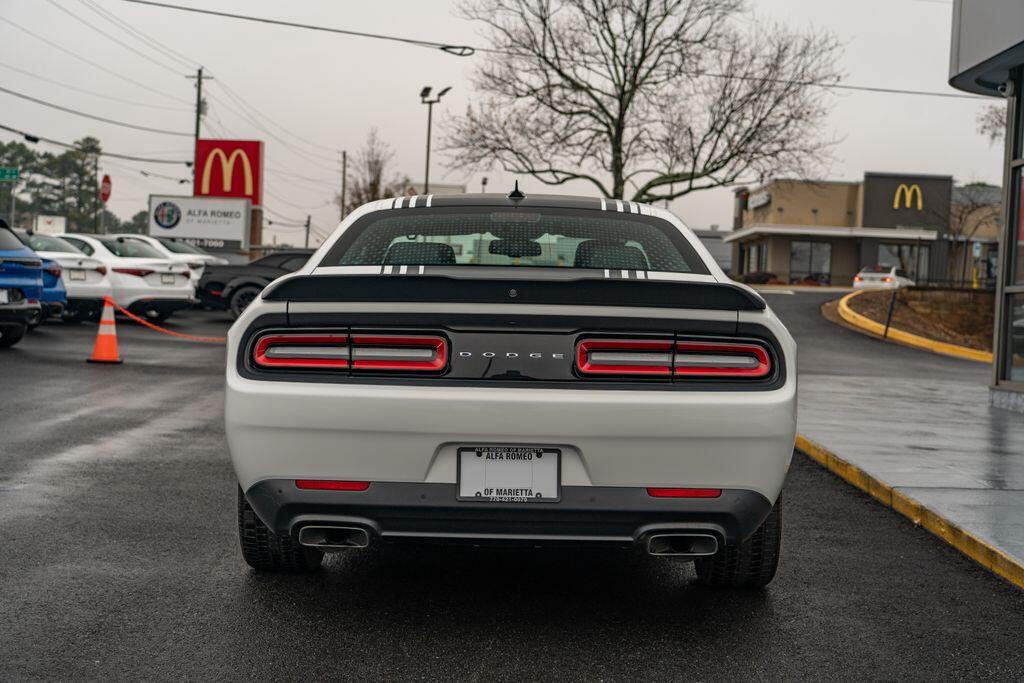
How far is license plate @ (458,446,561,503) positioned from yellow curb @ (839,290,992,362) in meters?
19.6

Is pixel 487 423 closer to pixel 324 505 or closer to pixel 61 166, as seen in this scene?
pixel 324 505

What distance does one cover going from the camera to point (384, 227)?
16.0 ft

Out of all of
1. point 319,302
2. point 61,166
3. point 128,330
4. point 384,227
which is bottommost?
point 128,330

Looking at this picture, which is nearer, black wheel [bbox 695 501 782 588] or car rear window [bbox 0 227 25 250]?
black wheel [bbox 695 501 782 588]

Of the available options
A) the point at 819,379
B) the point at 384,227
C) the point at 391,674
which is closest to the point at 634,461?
the point at 391,674

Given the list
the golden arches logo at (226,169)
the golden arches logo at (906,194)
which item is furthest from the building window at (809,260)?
the golden arches logo at (226,169)

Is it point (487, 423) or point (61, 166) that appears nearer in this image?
point (487, 423)

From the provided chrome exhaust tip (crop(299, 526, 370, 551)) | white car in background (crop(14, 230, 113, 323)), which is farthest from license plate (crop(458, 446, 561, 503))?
white car in background (crop(14, 230, 113, 323))

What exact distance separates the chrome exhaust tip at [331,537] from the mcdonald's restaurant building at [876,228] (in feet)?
181

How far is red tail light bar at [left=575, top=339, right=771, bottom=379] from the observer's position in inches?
142

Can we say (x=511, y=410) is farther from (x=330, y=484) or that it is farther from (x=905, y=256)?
(x=905, y=256)

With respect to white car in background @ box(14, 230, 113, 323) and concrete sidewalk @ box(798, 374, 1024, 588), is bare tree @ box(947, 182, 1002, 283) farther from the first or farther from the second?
white car in background @ box(14, 230, 113, 323)

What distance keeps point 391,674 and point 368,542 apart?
47 centimetres

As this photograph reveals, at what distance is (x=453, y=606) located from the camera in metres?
4.16
